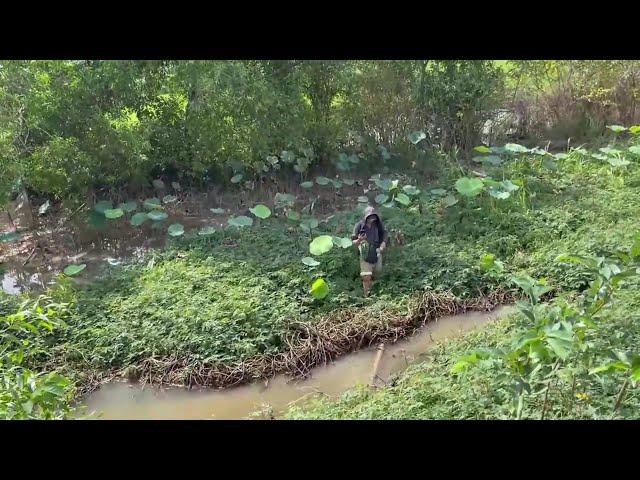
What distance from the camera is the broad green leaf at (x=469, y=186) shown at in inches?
253

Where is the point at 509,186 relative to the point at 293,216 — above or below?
above

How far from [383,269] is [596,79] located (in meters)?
5.02

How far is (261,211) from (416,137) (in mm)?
2392

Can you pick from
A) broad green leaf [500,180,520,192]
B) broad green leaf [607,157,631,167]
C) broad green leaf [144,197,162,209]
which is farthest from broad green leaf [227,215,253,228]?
broad green leaf [607,157,631,167]

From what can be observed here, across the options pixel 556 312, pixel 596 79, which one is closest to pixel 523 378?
pixel 556 312

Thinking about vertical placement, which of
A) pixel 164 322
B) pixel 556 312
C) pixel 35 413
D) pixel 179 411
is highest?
pixel 556 312

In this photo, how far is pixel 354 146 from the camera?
7.91 meters

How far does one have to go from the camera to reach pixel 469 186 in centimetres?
649

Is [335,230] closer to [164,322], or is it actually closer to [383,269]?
[383,269]

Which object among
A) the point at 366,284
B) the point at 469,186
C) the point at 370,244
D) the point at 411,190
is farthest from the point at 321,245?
the point at 469,186

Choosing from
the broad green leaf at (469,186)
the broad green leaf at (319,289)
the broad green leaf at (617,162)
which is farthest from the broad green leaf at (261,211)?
the broad green leaf at (617,162)

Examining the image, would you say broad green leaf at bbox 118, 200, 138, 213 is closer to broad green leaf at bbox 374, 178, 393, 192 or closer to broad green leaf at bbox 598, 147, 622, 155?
broad green leaf at bbox 374, 178, 393, 192

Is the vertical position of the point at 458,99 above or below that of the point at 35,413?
above

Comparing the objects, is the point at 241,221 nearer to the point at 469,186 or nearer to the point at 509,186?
the point at 469,186
